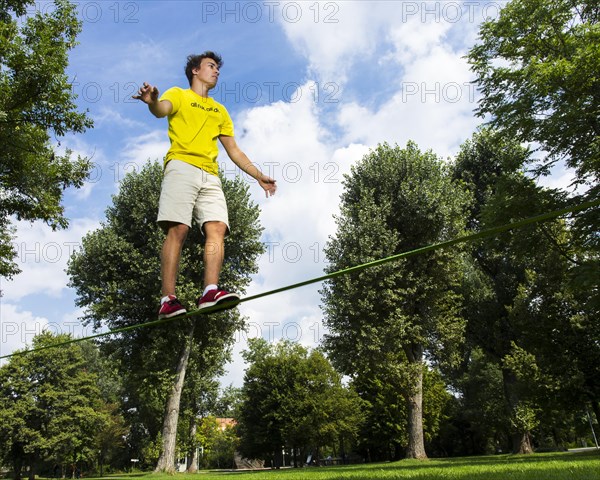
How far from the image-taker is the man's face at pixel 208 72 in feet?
14.3

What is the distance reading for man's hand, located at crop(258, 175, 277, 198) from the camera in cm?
438

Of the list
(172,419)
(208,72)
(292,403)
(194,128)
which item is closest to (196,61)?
(208,72)

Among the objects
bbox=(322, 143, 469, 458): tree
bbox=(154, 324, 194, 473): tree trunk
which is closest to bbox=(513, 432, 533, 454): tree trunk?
bbox=(322, 143, 469, 458): tree

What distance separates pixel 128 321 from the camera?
24.4 metres

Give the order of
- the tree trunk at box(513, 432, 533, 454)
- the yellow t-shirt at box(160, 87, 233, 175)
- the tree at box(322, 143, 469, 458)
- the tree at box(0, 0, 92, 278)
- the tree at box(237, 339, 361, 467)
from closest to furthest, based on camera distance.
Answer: the yellow t-shirt at box(160, 87, 233, 175), the tree at box(0, 0, 92, 278), the tree at box(322, 143, 469, 458), the tree trunk at box(513, 432, 533, 454), the tree at box(237, 339, 361, 467)

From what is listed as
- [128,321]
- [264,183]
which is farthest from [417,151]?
[264,183]

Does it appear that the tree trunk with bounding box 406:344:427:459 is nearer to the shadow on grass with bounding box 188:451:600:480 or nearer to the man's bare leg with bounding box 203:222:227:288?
the shadow on grass with bounding box 188:451:600:480

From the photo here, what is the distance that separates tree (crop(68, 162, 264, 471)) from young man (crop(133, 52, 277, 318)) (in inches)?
735

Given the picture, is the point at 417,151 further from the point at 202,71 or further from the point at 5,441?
the point at 5,441

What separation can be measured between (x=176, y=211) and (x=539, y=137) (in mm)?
16487

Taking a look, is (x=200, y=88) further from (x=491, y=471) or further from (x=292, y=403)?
(x=292, y=403)

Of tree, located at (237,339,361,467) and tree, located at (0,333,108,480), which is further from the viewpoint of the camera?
tree, located at (237,339,361,467)

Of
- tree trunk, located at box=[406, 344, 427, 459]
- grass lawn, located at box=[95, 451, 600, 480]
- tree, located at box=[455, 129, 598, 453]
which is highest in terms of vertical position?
tree, located at box=[455, 129, 598, 453]

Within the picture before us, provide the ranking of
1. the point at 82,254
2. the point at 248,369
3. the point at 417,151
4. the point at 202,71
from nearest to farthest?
the point at 202,71
the point at 82,254
the point at 417,151
the point at 248,369
